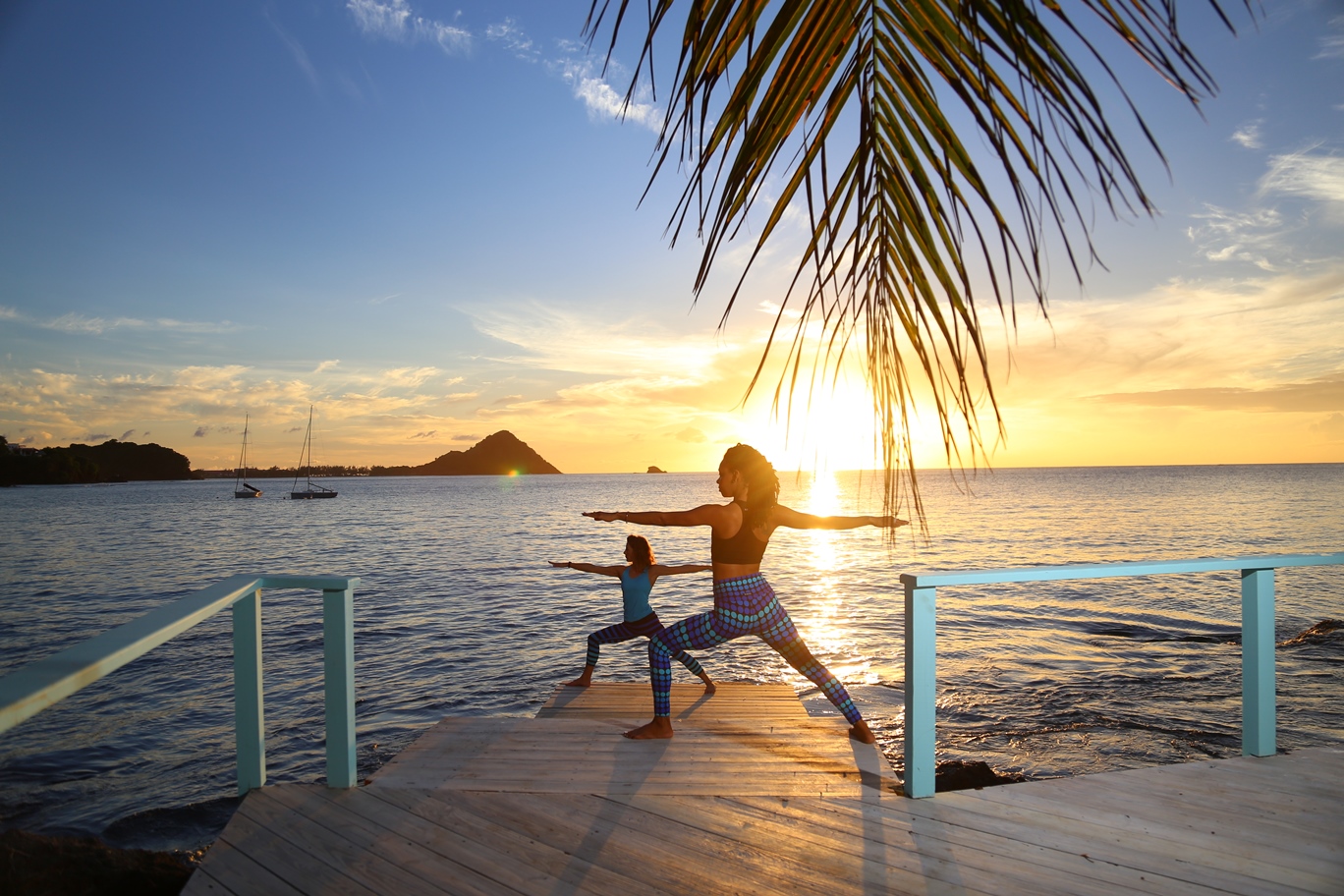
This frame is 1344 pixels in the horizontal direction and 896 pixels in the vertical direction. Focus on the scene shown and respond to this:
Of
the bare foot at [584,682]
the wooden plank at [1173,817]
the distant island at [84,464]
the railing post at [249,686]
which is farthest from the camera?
the distant island at [84,464]

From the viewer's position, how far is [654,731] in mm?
4281

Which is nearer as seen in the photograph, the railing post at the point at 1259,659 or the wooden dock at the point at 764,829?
the wooden dock at the point at 764,829

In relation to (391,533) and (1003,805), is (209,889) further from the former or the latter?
(391,533)

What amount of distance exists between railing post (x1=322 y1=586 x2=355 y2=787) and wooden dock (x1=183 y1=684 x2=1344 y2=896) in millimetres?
148

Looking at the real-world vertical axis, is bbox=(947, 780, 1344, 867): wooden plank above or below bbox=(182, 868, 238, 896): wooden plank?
above

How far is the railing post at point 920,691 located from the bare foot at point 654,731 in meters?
1.49

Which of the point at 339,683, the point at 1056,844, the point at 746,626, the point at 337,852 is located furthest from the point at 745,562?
the point at 337,852

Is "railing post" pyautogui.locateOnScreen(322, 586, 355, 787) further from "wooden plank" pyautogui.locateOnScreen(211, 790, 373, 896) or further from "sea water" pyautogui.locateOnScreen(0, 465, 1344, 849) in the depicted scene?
"sea water" pyautogui.locateOnScreen(0, 465, 1344, 849)

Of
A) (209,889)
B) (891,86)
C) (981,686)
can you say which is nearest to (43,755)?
(209,889)

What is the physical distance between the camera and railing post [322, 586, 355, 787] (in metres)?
3.33

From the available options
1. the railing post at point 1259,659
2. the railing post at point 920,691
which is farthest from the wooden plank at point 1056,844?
the railing post at point 1259,659

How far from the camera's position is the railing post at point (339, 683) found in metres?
3.33

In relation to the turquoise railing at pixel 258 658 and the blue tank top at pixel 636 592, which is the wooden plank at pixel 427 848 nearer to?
the turquoise railing at pixel 258 658

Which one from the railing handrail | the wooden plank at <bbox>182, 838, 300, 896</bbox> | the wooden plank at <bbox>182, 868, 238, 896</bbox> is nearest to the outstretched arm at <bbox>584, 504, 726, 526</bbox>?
the railing handrail
